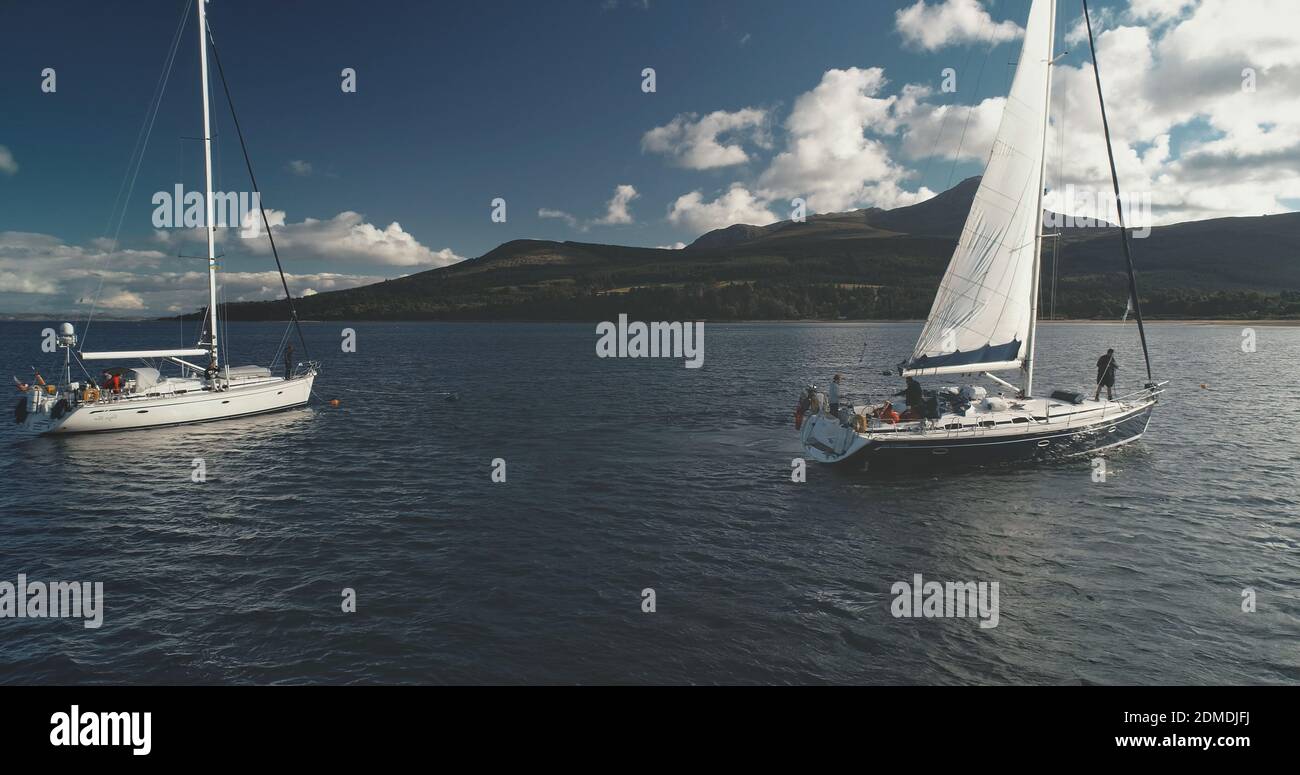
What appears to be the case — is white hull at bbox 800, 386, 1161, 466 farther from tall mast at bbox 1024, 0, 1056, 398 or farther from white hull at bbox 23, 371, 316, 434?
white hull at bbox 23, 371, 316, 434

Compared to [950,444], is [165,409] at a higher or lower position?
higher

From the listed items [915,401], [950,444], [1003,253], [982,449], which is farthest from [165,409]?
[1003,253]

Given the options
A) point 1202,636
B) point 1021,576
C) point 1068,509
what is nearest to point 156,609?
point 1021,576

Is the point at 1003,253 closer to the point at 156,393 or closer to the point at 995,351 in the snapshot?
the point at 995,351

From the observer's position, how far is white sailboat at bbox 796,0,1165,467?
26188 millimetres

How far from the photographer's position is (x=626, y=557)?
61.2 ft

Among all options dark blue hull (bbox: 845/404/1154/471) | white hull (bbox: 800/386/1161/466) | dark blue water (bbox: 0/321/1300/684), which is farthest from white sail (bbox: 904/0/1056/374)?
dark blue water (bbox: 0/321/1300/684)

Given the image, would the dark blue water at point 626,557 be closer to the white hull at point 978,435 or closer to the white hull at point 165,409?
the white hull at point 165,409

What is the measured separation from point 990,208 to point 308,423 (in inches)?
1538

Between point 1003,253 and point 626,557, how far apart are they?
70.5ft
